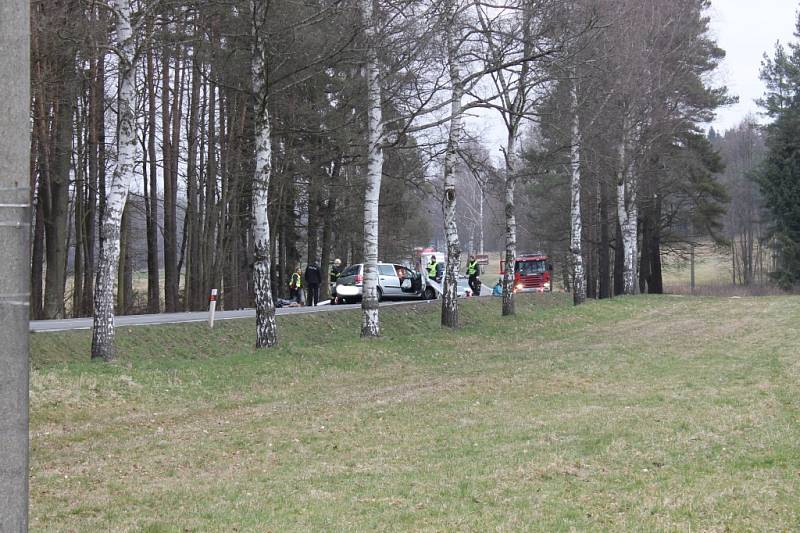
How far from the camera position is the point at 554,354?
61.5ft

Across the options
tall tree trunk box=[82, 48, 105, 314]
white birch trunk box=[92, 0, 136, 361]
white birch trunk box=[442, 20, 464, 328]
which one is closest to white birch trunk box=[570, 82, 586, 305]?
white birch trunk box=[442, 20, 464, 328]

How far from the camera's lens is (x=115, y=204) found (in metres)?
15.5

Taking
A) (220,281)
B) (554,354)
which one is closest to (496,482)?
(554,354)

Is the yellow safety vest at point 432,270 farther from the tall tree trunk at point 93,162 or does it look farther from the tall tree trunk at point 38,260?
the tall tree trunk at point 38,260

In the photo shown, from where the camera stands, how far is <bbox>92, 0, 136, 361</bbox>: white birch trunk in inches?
612

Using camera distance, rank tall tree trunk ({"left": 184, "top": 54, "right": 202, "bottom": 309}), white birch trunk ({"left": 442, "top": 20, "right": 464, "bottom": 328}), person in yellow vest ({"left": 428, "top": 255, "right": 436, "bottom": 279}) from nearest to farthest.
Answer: white birch trunk ({"left": 442, "top": 20, "right": 464, "bottom": 328}) → tall tree trunk ({"left": 184, "top": 54, "right": 202, "bottom": 309}) → person in yellow vest ({"left": 428, "top": 255, "right": 436, "bottom": 279})

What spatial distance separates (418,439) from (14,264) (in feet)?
21.1

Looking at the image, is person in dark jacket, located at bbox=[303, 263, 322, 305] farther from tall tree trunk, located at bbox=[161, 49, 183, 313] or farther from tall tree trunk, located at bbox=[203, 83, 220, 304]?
tall tree trunk, located at bbox=[161, 49, 183, 313]

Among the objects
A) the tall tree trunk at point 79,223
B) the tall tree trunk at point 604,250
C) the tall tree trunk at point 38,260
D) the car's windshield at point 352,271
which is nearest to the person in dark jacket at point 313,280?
the car's windshield at point 352,271

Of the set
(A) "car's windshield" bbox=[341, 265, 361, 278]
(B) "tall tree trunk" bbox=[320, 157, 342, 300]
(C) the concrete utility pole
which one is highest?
(B) "tall tree trunk" bbox=[320, 157, 342, 300]

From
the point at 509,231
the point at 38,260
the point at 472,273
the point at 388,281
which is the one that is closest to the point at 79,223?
the point at 38,260

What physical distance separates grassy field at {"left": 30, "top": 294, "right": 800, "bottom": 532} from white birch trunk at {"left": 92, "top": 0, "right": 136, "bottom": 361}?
0.76 metres

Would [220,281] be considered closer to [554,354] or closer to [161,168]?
[161,168]

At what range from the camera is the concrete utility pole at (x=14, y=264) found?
3729 millimetres
